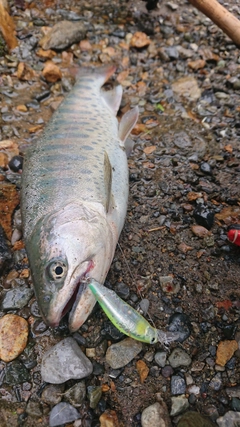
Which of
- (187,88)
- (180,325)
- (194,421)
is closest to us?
(194,421)

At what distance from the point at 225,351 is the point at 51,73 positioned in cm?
406

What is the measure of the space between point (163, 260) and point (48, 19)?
4356 millimetres

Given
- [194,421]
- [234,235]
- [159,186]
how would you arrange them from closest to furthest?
[194,421]
[234,235]
[159,186]

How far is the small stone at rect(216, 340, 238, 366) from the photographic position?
2.76 m

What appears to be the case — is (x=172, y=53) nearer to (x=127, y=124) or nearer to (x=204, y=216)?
(x=127, y=124)

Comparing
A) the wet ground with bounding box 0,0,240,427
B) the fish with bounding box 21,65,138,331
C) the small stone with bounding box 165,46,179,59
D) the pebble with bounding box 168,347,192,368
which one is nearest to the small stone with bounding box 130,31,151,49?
the wet ground with bounding box 0,0,240,427

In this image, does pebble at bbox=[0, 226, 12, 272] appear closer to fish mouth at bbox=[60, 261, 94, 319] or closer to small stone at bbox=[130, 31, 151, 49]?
fish mouth at bbox=[60, 261, 94, 319]

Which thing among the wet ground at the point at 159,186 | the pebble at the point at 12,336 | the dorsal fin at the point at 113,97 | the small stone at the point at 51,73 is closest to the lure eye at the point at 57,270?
the wet ground at the point at 159,186

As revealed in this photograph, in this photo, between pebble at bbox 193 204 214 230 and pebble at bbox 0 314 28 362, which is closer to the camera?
pebble at bbox 0 314 28 362

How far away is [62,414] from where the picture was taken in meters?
2.64

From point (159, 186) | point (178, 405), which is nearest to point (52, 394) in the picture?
point (178, 405)

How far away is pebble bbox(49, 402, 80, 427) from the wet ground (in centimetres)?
6

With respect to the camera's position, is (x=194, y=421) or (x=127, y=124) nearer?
(x=194, y=421)

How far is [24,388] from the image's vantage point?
2.79 metres
